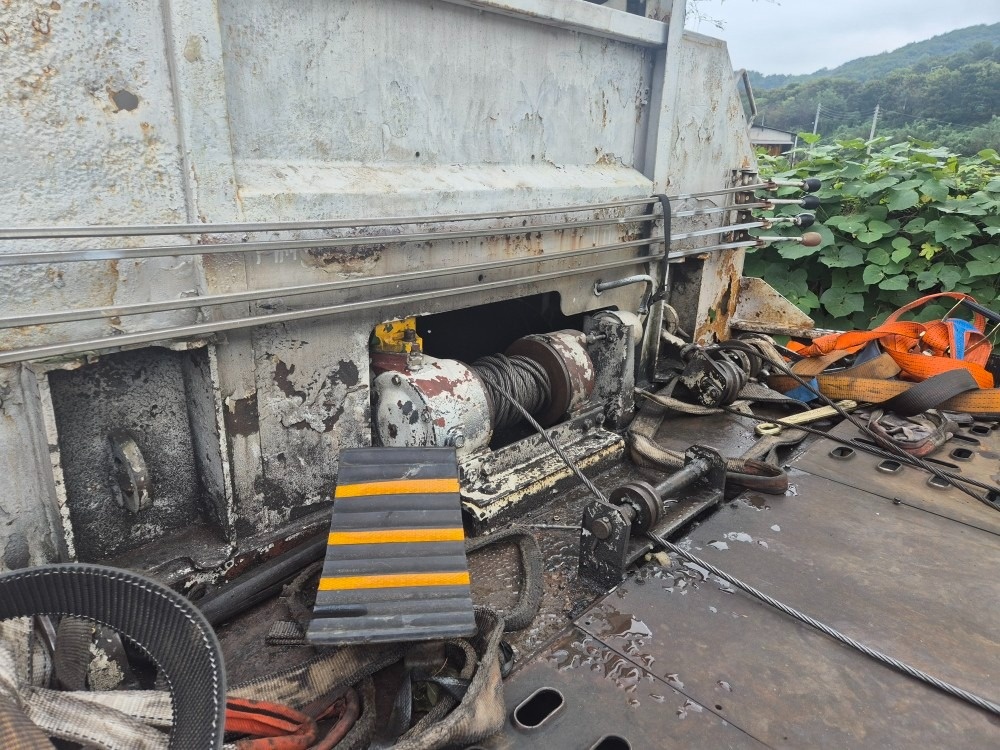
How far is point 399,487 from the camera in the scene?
83.3 inches

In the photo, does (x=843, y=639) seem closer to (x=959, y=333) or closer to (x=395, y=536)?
(x=395, y=536)

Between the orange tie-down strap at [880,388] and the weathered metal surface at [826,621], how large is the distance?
3.71 ft

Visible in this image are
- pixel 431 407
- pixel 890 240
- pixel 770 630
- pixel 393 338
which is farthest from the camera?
pixel 890 240

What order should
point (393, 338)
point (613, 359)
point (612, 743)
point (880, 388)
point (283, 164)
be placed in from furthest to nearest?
1. point (880, 388)
2. point (613, 359)
3. point (393, 338)
4. point (283, 164)
5. point (612, 743)

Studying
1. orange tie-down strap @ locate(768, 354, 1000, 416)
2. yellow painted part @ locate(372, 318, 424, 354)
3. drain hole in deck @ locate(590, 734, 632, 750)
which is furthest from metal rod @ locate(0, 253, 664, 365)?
orange tie-down strap @ locate(768, 354, 1000, 416)

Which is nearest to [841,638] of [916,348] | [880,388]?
[880,388]

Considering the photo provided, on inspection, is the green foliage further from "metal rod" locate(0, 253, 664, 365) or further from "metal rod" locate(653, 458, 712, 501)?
"metal rod" locate(0, 253, 664, 365)

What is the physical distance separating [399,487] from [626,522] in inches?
30.1

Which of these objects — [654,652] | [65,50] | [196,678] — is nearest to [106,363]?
[65,50]

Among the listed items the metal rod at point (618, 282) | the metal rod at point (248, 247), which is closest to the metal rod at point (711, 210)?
the metal rod at point (618, 282)

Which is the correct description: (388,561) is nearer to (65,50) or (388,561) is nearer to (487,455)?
(487,455)

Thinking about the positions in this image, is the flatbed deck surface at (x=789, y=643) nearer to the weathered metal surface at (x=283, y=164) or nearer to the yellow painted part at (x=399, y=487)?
the yellow painted part at (x=399, y=487)

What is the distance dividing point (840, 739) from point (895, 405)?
8.13 feet

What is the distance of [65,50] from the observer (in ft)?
5.13
